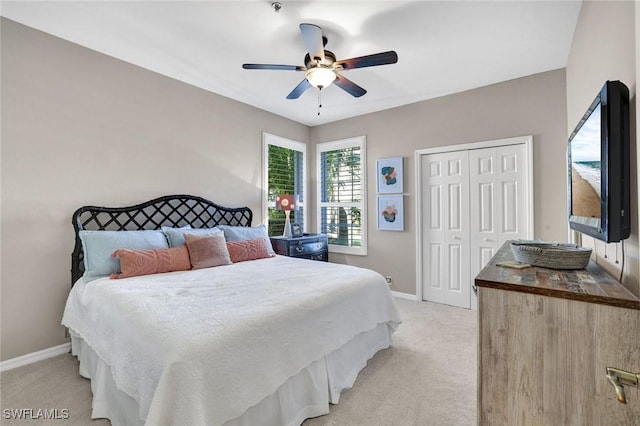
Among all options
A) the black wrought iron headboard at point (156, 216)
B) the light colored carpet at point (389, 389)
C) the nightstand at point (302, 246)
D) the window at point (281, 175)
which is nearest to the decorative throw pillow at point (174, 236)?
the black wrought iron headboard at point (156, 216)

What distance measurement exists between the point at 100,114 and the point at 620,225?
12.7ft

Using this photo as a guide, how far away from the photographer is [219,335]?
141 cm

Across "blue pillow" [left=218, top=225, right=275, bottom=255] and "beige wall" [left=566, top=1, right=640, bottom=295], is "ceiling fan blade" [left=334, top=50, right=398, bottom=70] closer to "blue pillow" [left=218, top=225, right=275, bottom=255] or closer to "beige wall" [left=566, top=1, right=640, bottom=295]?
"beige wall" [left=566, top=1, right=640, bottom=295]

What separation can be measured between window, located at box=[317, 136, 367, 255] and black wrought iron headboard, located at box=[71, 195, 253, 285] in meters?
1.49

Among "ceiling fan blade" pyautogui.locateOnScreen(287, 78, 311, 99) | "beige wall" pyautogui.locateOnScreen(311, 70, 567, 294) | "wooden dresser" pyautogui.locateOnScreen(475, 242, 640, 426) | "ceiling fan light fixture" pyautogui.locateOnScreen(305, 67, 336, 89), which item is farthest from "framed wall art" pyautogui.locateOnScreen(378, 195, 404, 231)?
"wooden dresser" pyautogui.locateOnScreen(475, 242, 640, 426)

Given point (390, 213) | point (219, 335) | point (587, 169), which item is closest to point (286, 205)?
point (390, 213)

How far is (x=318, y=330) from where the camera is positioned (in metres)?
1.87

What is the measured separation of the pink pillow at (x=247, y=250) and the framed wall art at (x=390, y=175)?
2.02m

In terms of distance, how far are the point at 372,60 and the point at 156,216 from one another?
8.90ft

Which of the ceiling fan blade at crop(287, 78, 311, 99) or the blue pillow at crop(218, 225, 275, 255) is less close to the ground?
the ceiling fan blade at crop(287, 78, 311, 99)

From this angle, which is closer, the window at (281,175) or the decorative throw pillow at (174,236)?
the decorative throw pillow at (174,236)

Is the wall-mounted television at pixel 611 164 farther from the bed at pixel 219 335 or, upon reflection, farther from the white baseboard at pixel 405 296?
the white baseboard at pixel 405 296

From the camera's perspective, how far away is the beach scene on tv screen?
1369 millimetres

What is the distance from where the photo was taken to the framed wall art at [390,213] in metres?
4.26
